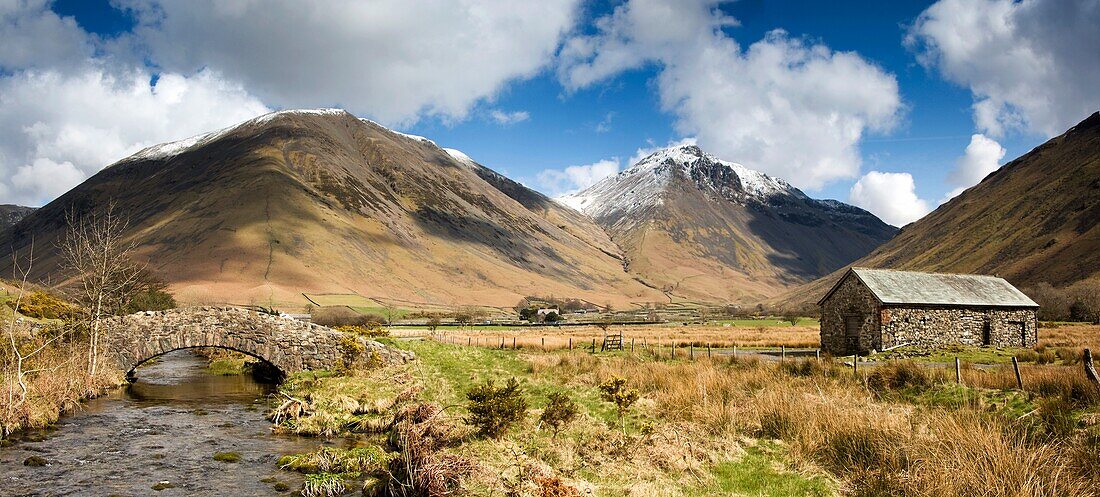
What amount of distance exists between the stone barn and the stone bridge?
2964cm

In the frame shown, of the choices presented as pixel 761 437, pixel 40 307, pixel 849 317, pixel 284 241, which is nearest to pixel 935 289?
pixel 849 317

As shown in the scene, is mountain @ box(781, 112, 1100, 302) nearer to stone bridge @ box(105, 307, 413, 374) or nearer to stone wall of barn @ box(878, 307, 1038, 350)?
stone wall of barn @ box(878, 307, 1038, 350)

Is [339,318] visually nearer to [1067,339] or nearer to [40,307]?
[40,307]

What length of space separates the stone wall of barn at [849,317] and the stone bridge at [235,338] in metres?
29.4

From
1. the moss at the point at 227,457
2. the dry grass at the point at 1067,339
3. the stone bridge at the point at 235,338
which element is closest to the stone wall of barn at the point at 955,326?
the dry grass at the point at 1067,339

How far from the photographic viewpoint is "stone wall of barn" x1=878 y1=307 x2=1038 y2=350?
134 feet

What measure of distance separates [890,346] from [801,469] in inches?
1301

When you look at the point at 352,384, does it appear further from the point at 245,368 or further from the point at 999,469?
the point at 999,469

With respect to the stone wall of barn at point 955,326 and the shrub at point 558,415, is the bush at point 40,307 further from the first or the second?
the stone wall of barn at point 955,326

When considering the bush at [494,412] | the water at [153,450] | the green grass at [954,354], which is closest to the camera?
the water at [153,450]

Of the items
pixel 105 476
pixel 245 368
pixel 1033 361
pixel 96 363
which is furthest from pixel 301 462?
pixel 1033 361

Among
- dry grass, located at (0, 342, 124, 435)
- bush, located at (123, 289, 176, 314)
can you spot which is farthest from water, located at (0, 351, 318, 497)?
bush, located at (123, 289, 176, 314)

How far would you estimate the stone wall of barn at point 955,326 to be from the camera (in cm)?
4097

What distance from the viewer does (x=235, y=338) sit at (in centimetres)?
2878
